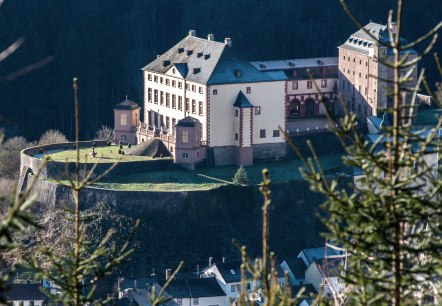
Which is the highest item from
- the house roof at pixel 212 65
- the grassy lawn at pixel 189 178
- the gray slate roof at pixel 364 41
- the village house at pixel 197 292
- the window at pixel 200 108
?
the gray slate roof at pixel 364 41

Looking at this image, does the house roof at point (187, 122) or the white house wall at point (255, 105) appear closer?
the house roof at point (187, 122)

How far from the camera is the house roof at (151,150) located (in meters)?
47.0

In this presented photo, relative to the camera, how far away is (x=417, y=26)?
67.6 metres

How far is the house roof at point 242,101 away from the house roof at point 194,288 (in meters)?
8.79

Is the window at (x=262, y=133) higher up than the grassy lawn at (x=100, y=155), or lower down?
higher up

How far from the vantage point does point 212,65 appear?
4703cm

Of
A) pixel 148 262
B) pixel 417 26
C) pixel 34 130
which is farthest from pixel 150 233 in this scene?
pixel 417 26

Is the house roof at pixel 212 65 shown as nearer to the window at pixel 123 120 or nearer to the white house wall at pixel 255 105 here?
the white house wall at pixel 255 105

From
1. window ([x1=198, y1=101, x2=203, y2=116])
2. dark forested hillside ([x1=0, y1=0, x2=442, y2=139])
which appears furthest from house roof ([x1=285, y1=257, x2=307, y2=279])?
dark forested hillside ([x1=0, y1=0, x2=442, y2=139])

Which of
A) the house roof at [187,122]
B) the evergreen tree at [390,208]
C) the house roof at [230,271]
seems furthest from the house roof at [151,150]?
the evergreen tree at [390,208]

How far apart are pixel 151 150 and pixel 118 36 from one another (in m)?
19.2

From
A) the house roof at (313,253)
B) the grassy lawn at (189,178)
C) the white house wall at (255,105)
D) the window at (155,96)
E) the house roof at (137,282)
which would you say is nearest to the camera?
the house roof at (137,282)

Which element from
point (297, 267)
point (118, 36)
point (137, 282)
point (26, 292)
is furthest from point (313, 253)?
point (118, 36)

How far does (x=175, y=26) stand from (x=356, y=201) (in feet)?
197
